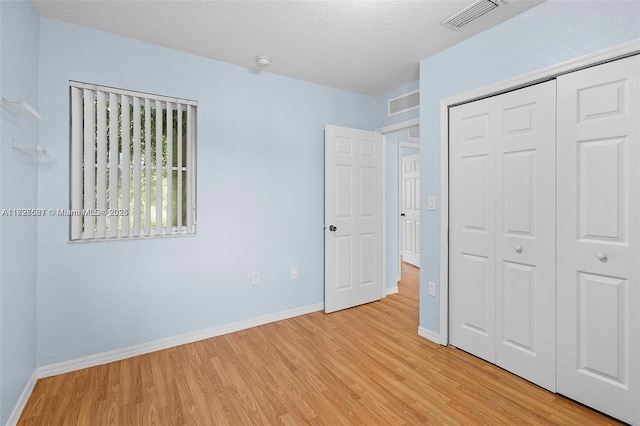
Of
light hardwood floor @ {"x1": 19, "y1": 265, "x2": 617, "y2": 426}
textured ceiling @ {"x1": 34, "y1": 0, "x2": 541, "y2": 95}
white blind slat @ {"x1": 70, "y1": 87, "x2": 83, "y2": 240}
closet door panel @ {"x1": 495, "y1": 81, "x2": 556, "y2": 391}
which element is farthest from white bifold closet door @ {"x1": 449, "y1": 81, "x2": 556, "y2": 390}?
white blind slat @ {"x1": 70, "y1": 87, "x2": 83, "y2": 240}

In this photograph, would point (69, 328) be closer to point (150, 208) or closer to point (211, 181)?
point (150, 208)

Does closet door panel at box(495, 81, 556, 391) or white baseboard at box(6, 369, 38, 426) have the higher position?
closet door panel at box(495, 81, 556, 391)

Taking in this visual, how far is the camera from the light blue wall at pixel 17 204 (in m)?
1.65

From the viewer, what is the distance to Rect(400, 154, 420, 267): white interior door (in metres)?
6.13

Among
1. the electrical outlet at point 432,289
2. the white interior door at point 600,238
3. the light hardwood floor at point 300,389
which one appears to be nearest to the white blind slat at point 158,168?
the light hardwood floor at point 300,389

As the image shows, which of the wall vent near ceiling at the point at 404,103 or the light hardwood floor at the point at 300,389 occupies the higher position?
the wall vent near ceiling at the point at 404,103

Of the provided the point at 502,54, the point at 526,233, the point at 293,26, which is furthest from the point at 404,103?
the point at 526,233

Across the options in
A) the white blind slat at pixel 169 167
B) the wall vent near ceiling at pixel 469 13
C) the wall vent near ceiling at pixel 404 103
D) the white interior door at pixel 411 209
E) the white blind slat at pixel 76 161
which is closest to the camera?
the wall vent near ceiling at pixel 469 13

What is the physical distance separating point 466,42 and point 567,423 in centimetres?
272

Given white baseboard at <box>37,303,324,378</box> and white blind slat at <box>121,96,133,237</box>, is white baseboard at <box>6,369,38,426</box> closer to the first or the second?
white baseboard at <box>37,303,324,378</box>

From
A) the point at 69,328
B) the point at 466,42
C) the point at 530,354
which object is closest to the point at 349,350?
the point at 530,354

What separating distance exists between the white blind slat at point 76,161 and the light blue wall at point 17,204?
21 cm

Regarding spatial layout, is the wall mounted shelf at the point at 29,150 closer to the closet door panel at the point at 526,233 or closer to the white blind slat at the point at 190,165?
the white blind slat at the point at 190,165

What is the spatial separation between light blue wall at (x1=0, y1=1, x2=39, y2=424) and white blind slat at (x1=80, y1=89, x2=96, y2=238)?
0.29m
